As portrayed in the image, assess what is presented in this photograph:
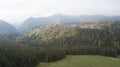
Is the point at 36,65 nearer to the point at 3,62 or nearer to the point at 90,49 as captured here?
the point at 3,62

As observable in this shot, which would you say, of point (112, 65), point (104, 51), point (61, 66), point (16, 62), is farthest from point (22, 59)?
point (104, 51)

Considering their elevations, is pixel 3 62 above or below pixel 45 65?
above

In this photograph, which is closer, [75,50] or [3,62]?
[3,62]

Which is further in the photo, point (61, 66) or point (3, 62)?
point (61, 66)

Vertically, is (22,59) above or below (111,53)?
above

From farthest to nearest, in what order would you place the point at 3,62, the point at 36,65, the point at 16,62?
the point at 36,65 → the point at 16,62 → the point at 3,62

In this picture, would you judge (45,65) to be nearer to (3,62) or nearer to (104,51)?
(3,62)

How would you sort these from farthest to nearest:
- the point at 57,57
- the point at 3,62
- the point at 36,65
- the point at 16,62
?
the point at 57,57 → the point at 36,65 → the point at 16,62 → the point at 3,62

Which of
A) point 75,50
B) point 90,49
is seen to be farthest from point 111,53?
point 75,50

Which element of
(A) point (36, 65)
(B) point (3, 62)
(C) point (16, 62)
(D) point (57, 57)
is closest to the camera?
(B) point (3, 62)
